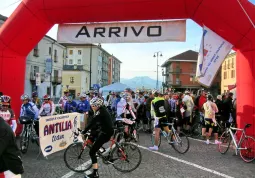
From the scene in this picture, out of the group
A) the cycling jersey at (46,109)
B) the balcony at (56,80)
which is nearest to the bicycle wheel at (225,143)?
the cycling jersey at (46,109)

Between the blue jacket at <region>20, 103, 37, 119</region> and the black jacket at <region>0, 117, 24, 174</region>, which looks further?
the blue jacket at <region>20, 103, 37, 119</region>

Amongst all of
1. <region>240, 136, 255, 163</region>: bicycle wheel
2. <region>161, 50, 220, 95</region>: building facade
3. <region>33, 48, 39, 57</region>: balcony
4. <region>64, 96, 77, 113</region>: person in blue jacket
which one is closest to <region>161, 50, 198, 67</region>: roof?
<region>161, 50, 220, 95</region>: building facade

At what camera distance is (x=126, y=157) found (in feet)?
22.0

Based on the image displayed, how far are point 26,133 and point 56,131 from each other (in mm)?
965

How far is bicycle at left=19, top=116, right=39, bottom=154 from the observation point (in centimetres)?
847

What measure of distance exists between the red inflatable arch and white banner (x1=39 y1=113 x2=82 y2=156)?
2.33 meters

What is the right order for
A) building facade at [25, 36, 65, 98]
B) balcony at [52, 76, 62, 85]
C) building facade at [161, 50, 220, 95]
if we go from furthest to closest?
building facade at [161, 50, 220, 95]
balcony at [52, 76, 62, 85]
building facade at [25, 36, 65, 98]

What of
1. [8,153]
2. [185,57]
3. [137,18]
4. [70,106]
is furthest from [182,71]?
[8,153]

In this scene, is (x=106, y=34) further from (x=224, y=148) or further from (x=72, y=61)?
(x=72, y=61)

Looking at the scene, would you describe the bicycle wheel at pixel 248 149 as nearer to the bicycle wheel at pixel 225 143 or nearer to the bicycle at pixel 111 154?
the bicycle wheel at pixel 225 143

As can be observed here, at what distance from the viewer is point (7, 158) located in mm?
3055

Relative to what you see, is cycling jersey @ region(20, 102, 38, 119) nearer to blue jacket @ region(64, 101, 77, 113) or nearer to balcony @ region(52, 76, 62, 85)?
blue jacket @ region(64, 101, 77, 113)

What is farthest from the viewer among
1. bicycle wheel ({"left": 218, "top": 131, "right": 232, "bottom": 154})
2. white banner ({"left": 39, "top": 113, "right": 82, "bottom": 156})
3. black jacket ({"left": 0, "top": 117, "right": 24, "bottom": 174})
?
bicycle wheel ({"left": 218, "top": 131, "right": 232, "bottom": 154})

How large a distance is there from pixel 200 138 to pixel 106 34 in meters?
6.02
